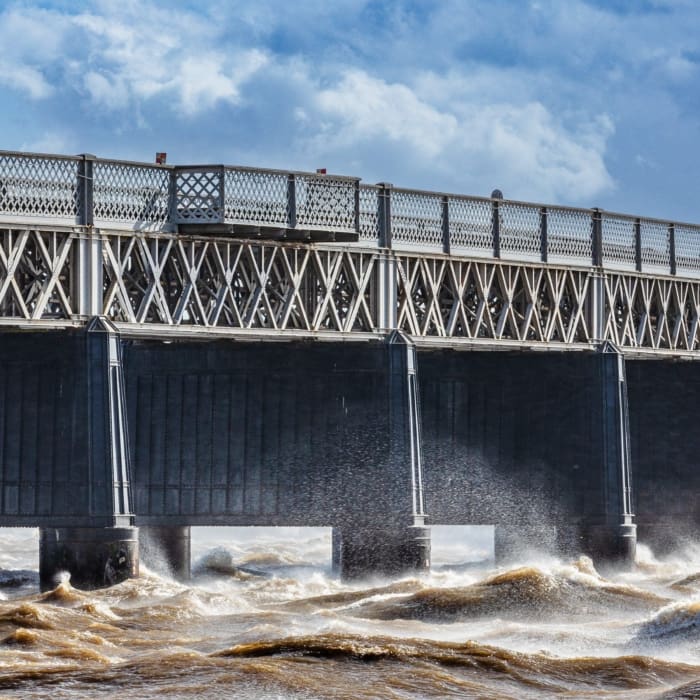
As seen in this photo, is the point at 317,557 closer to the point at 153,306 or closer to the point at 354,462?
the point at 354,462

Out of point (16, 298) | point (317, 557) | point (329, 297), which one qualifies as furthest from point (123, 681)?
point (317, 557)

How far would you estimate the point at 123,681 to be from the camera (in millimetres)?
26000

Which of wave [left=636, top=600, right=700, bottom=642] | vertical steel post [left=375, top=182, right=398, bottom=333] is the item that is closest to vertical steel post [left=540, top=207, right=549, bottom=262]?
vertical steel post [left=375, top=182, right=398, bottom=333]

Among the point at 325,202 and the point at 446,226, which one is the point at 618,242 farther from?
the point at 325,202

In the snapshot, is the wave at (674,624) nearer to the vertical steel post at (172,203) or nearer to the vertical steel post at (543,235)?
the vertical steel post at (172,203)

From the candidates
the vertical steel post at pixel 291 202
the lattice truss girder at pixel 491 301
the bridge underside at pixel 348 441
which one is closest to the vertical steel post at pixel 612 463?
the bridge underside at pixel 348 441

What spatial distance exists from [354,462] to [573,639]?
59.9ft

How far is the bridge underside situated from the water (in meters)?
2.67

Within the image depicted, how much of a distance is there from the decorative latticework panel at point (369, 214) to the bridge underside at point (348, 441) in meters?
3.24

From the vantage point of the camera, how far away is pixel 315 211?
47625mm

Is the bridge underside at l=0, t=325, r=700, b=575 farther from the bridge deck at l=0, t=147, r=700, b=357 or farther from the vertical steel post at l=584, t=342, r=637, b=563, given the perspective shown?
the bridge deck at l=0, t=147, r=700, b=357

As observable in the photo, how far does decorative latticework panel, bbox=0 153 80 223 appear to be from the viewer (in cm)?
4266

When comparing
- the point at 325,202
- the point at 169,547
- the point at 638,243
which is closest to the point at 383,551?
the point at 169,547

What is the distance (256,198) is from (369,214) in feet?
13.9
